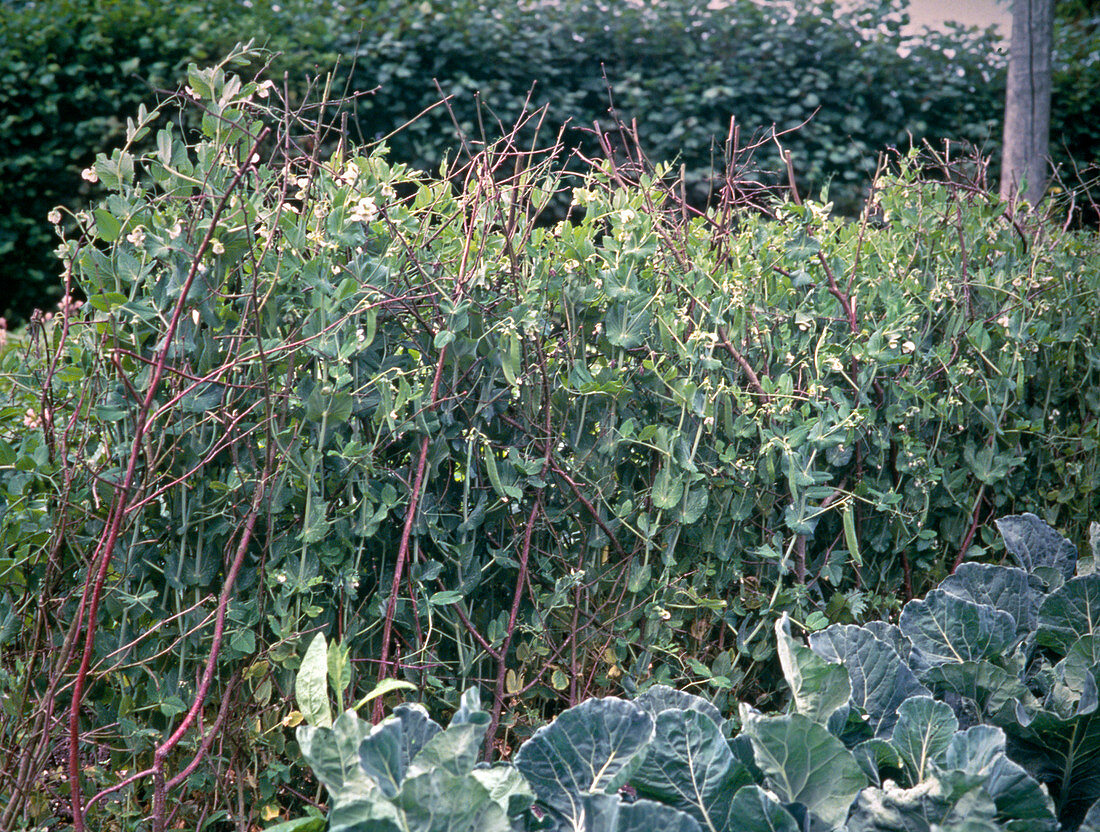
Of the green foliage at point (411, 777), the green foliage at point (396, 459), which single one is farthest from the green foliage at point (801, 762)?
the green foliage at point (396, 459)

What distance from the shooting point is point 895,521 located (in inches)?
92.0

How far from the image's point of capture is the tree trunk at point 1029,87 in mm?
5609

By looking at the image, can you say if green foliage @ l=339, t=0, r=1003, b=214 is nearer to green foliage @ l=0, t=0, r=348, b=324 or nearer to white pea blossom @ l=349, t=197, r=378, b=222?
green foliage @ l=0, t=0, r=348, b=324

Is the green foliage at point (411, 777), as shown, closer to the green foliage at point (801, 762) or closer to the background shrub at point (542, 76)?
the green foliage at point (801, 762)

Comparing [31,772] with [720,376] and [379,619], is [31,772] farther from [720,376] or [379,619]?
[720,376]

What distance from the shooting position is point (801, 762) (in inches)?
50.4

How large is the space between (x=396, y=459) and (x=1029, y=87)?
18.2 feet

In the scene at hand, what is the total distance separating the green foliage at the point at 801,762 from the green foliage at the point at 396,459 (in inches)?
4.5

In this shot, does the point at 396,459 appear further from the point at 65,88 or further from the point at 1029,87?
the point at 65,88

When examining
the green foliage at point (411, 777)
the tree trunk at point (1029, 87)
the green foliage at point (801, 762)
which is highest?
the tree trunk at point (1029, 87)

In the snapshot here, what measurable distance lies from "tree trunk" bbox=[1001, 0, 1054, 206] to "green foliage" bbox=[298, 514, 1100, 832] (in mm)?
4942

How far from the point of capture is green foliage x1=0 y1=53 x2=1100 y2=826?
1670mm

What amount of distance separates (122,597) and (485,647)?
71 cm

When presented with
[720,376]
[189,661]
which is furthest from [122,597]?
[720,376]
